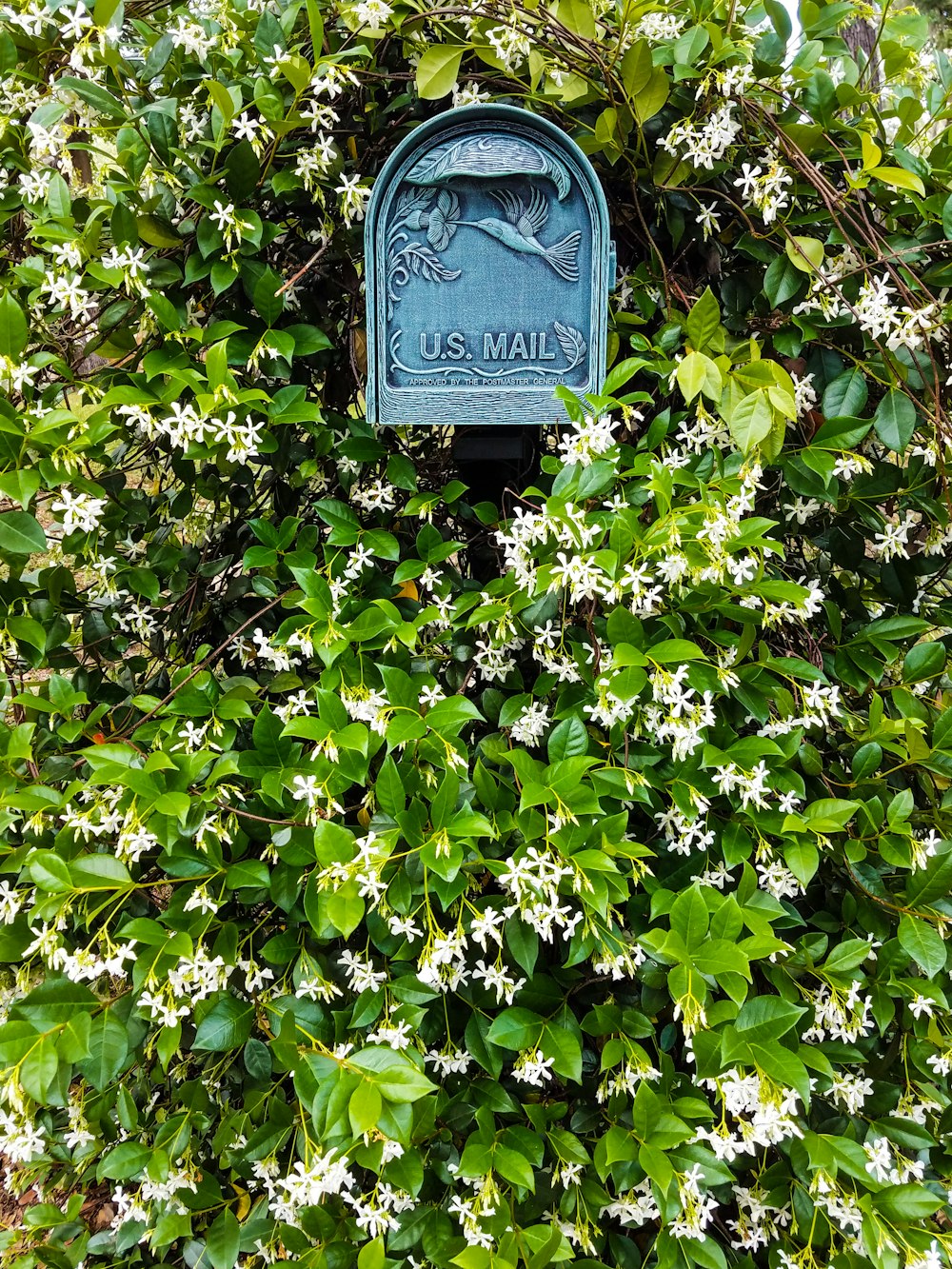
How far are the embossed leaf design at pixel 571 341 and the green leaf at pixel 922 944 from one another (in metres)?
1.16

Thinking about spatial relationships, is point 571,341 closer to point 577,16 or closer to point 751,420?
point 751,420

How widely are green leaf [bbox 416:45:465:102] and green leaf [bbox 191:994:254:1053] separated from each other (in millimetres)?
Result: 1598

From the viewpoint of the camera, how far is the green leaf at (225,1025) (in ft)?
4.42

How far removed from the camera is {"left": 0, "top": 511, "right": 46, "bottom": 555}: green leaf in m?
1.33

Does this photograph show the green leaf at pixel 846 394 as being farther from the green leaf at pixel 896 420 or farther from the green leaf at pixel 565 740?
the green leaf at pixel 565 740

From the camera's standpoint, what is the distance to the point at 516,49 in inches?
60.2

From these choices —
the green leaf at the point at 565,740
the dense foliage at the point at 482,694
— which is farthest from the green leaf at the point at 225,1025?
the green leaf at the point at 565,740

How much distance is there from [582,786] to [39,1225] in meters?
1.38

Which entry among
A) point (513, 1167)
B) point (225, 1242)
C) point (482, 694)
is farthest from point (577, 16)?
point (225, 1242)

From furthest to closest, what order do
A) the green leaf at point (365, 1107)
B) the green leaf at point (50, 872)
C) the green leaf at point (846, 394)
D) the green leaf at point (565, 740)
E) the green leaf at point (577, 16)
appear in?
the green leaf at point (846, 394)
the green leaf at point (577, 16)
the green leaf at point (565, 740)
the green leaf at point (50, 872)
the green leaf at point (365, 1107)

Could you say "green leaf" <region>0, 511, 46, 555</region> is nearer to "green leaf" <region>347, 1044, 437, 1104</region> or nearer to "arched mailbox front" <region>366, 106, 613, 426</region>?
"arched mailbox front" <region>366, 106, 613, 426</region>

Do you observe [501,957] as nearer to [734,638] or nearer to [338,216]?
[734,638]

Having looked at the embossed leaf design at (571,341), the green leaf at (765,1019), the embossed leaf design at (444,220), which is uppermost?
the embossed leaf design at (444,220)

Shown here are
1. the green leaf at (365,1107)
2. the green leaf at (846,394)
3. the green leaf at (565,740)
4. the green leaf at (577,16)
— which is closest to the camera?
the green leaf at (365,1107)
